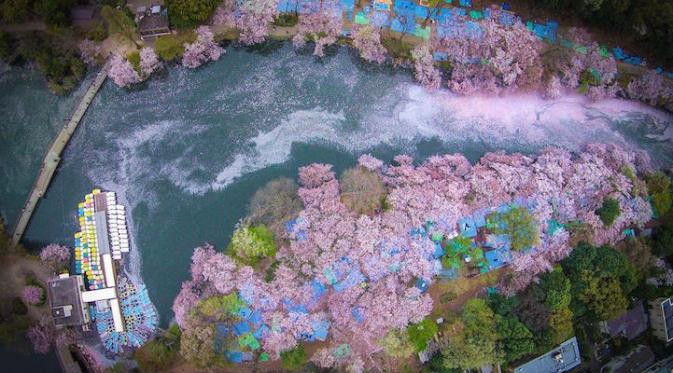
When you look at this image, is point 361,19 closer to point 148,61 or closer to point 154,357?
point 148,61

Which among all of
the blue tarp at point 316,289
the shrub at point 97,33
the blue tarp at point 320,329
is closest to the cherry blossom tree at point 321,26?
the shrub at point 97,33

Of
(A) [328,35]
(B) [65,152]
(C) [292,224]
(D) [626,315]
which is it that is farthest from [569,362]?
(B) [65,152]

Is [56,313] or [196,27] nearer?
[56,313]

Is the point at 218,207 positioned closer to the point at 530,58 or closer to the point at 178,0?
the point at 178,0

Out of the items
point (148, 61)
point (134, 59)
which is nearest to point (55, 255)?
point (134, 59)

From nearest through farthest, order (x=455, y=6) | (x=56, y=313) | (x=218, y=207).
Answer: (x=56, y=313), (x=218, y=207), (x=455, y=6)

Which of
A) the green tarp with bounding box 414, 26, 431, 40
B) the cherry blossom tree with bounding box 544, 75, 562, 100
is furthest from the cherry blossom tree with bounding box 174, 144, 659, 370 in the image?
the green tarp with bounding box 414, 26, 431, 40
